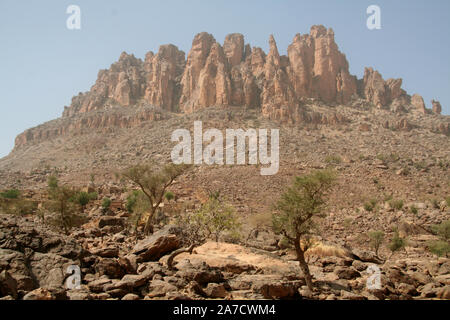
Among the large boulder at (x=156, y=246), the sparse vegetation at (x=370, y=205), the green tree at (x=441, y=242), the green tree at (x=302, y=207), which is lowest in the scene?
the green tree at (x=441, y=242)

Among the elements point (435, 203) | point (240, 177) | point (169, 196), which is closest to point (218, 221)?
point (169, 196)

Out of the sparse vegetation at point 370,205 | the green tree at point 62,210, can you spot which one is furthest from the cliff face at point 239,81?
the green tree at point 62,210

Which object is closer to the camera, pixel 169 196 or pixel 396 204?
pixel 396 204

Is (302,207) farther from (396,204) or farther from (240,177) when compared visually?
(240,177)

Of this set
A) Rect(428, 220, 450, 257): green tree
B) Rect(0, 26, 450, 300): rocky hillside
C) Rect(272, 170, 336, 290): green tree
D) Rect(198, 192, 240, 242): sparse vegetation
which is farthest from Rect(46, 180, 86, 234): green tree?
Rect(428, 220, 450, 257): green tree

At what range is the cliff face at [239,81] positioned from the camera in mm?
86812

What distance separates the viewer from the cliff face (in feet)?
285

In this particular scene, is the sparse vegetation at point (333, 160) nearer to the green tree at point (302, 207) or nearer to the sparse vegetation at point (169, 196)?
the sparse vegetation at point (169, 196)

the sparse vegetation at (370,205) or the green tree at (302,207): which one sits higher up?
the green tree at (302,207)

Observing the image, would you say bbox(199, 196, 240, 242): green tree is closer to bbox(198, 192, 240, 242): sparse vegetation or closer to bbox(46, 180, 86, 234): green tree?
bbox(198, 192, 240, 242): sparse vegetation

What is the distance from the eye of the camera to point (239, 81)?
8950 cm

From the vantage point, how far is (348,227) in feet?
108
